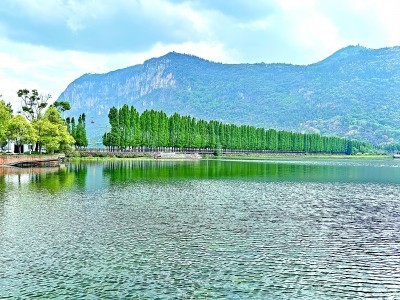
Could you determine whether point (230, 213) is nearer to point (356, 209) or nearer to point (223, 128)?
point (356, 209)

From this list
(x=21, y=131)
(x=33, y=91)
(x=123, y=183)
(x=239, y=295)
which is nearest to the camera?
(x=239, y=295)

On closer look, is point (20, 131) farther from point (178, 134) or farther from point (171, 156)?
point (178, 134)

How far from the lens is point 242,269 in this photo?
1677 cm

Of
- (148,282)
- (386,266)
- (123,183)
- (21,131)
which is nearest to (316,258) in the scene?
(386,266)

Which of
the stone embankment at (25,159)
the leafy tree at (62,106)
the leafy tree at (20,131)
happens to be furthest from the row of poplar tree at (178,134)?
the leafy tree at (20,131)

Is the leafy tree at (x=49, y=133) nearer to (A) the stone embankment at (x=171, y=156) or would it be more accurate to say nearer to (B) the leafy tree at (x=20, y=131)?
(B) the leafy tree at (x=20, y=131)

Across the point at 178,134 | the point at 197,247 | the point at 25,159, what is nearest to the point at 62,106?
the point at 25,159

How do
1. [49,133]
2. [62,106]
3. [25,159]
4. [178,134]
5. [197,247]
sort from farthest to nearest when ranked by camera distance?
[178,134], [62,106], [49,133], [25,159], [197,247]

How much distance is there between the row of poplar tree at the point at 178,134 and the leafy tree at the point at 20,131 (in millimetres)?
40414

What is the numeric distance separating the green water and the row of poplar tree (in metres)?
94.0

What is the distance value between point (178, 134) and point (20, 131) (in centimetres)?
6803

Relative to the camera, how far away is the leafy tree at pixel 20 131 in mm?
84812

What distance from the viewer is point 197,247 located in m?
20.0

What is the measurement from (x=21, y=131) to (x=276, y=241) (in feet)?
249
